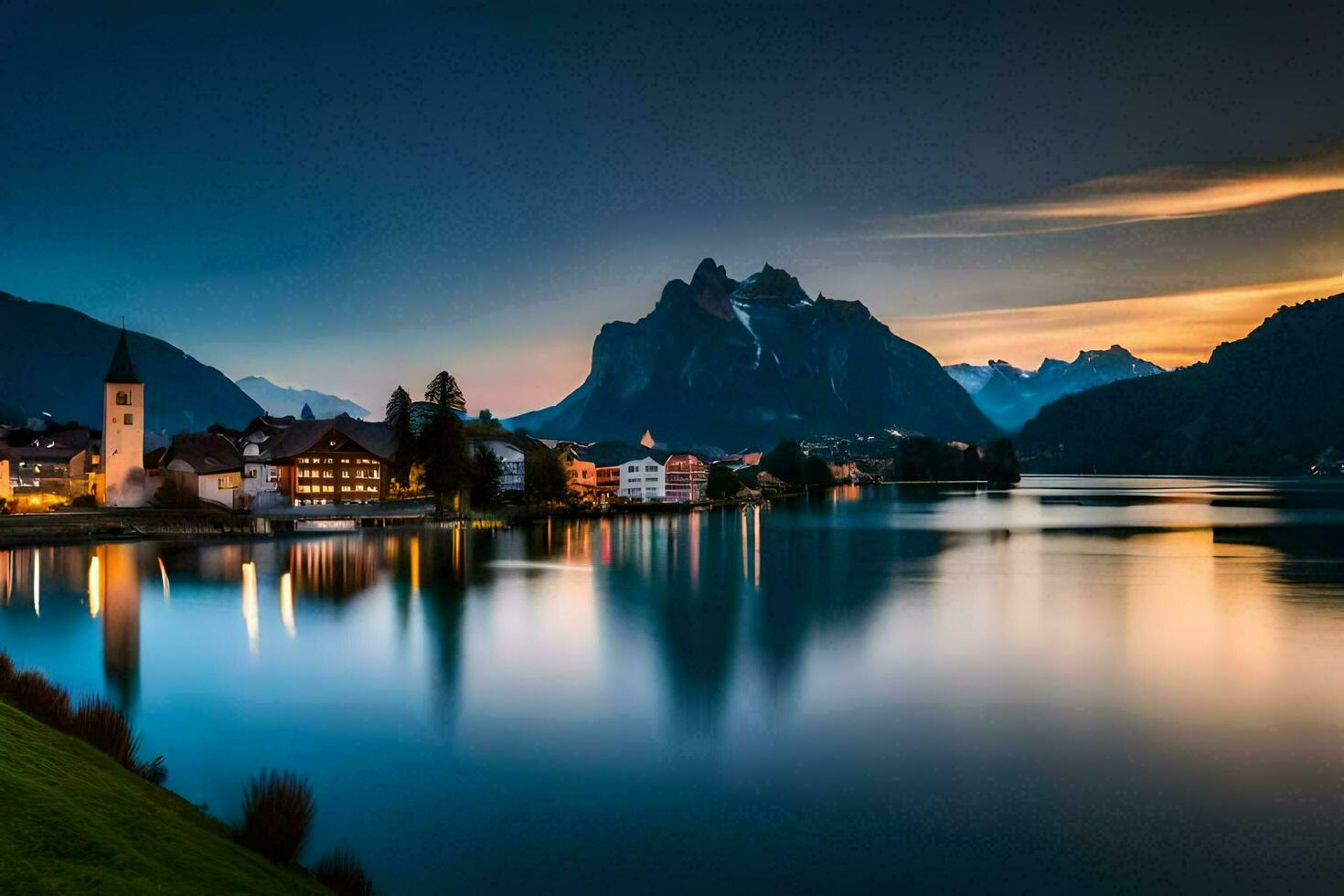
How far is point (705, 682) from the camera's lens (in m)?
22.6

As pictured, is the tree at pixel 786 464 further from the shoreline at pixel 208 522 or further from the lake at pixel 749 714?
the lake at pixel 749 714

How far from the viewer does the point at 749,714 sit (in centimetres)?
1959

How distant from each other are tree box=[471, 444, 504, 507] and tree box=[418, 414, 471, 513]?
3139 mm

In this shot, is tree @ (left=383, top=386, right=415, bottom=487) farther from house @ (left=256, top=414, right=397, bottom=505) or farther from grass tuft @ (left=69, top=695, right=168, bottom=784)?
grass tuft @ (left=69, top=695, right=168, bottom=784)

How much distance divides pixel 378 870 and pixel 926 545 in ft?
181

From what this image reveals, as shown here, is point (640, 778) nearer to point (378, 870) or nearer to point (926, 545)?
point (378, 870)

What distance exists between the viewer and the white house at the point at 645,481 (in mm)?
114750

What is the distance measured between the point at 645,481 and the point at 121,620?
278 ft

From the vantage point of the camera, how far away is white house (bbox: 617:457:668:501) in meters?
115

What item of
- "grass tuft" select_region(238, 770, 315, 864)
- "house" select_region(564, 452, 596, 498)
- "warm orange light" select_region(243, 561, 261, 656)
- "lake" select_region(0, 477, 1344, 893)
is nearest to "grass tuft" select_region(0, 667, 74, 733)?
"lake" select_region(0, 477, 1344, 893)

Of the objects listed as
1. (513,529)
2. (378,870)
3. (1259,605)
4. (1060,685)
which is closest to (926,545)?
(1259,605)

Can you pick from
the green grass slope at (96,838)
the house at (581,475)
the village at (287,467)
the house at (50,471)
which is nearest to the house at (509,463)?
the village at (287,467)

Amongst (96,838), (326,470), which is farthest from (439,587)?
(326,470)

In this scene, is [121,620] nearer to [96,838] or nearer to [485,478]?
[96,838]
